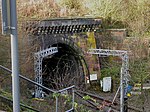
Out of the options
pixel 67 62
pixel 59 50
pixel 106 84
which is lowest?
pixel 106 84

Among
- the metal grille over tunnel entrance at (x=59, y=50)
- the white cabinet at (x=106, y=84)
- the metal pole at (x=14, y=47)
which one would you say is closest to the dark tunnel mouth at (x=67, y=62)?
the metal grille over tunnel entrance at (x=59, y=50)

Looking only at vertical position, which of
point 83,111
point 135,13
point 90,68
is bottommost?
point 90,68

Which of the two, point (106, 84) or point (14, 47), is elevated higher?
point (14, 47)

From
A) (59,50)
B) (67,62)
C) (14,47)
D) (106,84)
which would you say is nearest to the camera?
(14,47)

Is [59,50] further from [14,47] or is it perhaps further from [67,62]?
[14,47]

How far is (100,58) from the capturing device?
59.0 ft

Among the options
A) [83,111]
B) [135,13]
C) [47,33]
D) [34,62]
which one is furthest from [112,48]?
[83,111]

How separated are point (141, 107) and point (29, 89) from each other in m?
4.43

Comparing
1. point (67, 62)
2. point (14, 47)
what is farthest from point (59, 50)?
point (14, 47)

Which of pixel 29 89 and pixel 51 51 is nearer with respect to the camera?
pixel 29 89

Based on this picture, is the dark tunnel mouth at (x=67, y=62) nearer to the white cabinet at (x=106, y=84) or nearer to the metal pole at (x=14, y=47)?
the white cabinet at (x=106, y=84)

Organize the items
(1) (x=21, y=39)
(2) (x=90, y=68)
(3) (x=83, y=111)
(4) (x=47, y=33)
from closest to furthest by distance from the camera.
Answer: (3) (x=83, y=111) < (1) (x=21, y=39) < (4) (x=47, y=33) < (2) (x=90, y=68)

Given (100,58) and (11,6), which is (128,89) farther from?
(11,6)

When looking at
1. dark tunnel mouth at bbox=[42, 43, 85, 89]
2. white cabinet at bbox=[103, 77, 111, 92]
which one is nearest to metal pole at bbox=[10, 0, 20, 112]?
dark tunnel mouth at bbox=[42, 43, 85, 89]
